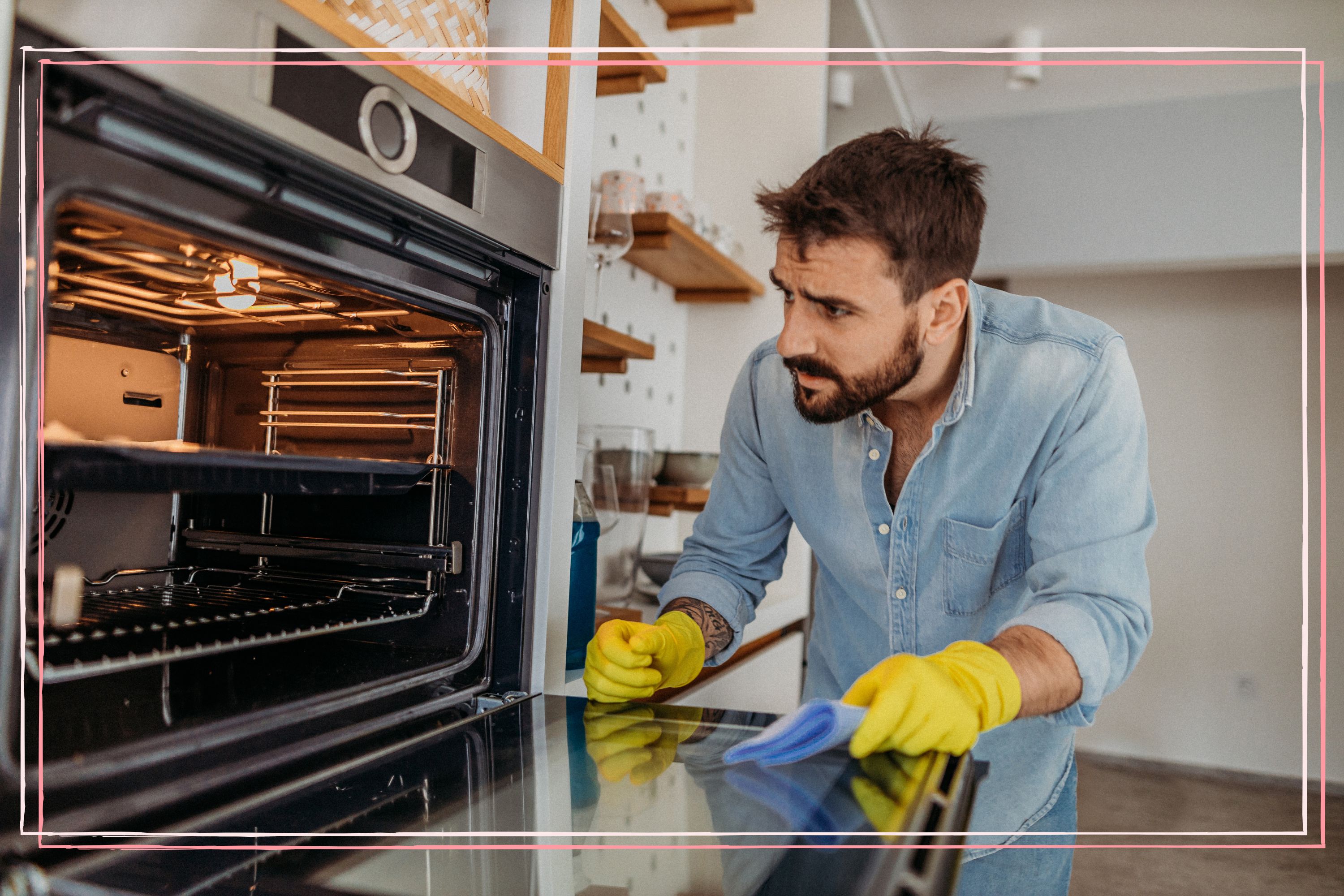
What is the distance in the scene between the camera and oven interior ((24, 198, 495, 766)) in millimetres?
655

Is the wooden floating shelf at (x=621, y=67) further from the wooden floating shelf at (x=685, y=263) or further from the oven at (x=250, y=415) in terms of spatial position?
the oven at (x=250, y=415)

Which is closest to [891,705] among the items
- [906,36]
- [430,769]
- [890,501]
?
[430,769]

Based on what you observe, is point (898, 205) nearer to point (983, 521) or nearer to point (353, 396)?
point (983, 521)

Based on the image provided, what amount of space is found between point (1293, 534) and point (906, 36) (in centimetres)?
157

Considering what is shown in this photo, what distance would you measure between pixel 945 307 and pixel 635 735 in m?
0.62

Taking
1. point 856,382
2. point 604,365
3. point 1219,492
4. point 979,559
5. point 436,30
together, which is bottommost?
point 979,559

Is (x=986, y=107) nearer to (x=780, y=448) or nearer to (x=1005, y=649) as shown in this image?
(x=780, y=448)

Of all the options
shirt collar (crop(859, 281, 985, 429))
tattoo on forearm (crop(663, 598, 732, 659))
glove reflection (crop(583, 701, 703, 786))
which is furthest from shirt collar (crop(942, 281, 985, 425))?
glove reflection (crop(583, 701, 703, 786))

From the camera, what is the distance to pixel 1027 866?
1270 mm

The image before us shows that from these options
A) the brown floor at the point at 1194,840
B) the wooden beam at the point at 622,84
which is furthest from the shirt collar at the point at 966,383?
the brown floor at the point at 1194,840

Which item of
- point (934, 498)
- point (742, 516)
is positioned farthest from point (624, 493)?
point (934, 498)

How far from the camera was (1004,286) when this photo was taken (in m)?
2.60

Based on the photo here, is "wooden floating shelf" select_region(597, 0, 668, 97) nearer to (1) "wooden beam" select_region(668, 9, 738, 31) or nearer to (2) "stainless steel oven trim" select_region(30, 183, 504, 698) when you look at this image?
(1) "wooden beam" select_region(668, 9, 738, 31)

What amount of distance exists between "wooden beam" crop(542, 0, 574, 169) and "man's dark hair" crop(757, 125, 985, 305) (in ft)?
0.77
